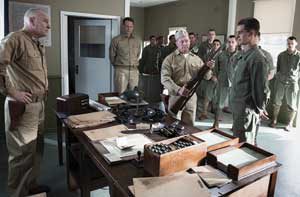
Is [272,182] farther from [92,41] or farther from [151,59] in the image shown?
[151,59]

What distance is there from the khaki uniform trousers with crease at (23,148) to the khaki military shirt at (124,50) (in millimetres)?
2204

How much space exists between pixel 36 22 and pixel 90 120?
35.5 inches

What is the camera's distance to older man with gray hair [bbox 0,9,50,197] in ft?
6.53

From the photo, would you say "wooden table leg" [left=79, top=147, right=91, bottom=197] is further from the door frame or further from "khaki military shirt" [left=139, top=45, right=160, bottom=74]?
"khaki military shirt" [left=139, top=45, right=160, bottom=74]

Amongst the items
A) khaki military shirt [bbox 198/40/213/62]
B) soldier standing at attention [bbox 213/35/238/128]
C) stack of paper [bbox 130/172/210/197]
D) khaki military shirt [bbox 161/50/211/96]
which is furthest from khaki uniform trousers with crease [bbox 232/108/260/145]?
khaki military shirt [bbox 198/40/213/62]

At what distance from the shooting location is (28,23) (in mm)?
2117

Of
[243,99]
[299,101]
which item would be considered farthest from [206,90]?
[243,99]

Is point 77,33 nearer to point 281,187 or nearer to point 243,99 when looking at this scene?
point 243,99

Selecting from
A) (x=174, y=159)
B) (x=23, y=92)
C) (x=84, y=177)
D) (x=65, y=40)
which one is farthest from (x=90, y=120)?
(x=65, y=40)

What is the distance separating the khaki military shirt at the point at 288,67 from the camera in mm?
4375

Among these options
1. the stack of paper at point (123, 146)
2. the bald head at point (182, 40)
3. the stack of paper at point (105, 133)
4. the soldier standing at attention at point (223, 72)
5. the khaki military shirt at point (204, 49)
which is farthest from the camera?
the khaki military shirt at point (204, 49)

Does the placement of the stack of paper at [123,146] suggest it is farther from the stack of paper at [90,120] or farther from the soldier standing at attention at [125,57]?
the soldier standing at attention at [125,57]

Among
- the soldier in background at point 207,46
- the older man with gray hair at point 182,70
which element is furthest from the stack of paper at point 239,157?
the soldier in background at point 207,46

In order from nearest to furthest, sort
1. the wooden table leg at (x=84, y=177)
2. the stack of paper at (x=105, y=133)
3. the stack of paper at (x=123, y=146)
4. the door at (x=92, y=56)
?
the stack of paper at (x=123, y=146) → the stack of paper at (x=105, y=133) → the wooden table leg at (x=84, y=177) → the door at (x=92, y=56)
